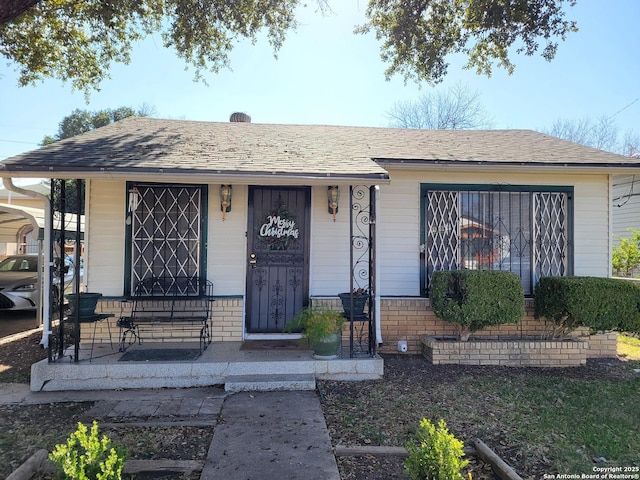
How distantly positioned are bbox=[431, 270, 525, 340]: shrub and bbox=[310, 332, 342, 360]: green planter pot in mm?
1559

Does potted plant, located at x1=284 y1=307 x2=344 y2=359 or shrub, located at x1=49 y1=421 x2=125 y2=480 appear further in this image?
potted plant, located at x1=284 y1=307 x2=344 y2=359

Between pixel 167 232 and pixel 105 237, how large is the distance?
0.88m

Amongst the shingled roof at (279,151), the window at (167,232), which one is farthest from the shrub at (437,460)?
the window at (167,232)

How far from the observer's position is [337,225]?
5.99m

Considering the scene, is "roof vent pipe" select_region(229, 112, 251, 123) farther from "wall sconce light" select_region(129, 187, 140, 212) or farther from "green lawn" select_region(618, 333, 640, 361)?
"green lawn" select_region(618, 333, 640, 361)

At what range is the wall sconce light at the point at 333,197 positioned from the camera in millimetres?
5795

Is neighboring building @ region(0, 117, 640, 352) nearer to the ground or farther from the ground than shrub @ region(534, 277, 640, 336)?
farther from the ground

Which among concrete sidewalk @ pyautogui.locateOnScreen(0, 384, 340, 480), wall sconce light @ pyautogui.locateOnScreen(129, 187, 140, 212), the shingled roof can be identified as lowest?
concrete sidewalk @ pyautogui.locateOnScreen(0, 384, 340, 480)

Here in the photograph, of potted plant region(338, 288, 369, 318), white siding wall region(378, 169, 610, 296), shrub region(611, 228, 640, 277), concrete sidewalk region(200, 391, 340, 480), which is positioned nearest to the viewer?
concrete sidewalk region(200, 391, 340, 480)

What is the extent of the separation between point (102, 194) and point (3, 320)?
545cm

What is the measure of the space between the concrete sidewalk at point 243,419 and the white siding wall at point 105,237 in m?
1.57

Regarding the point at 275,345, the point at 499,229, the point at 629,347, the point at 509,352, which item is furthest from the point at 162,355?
the point at 629,347

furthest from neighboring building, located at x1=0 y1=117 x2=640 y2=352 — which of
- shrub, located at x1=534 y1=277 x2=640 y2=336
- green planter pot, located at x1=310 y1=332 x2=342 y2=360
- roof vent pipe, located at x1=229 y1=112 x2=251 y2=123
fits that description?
roof vent pipe, located at x1=229 y1=112 x2=251 y2=123

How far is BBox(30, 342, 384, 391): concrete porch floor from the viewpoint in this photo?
4516 mm
